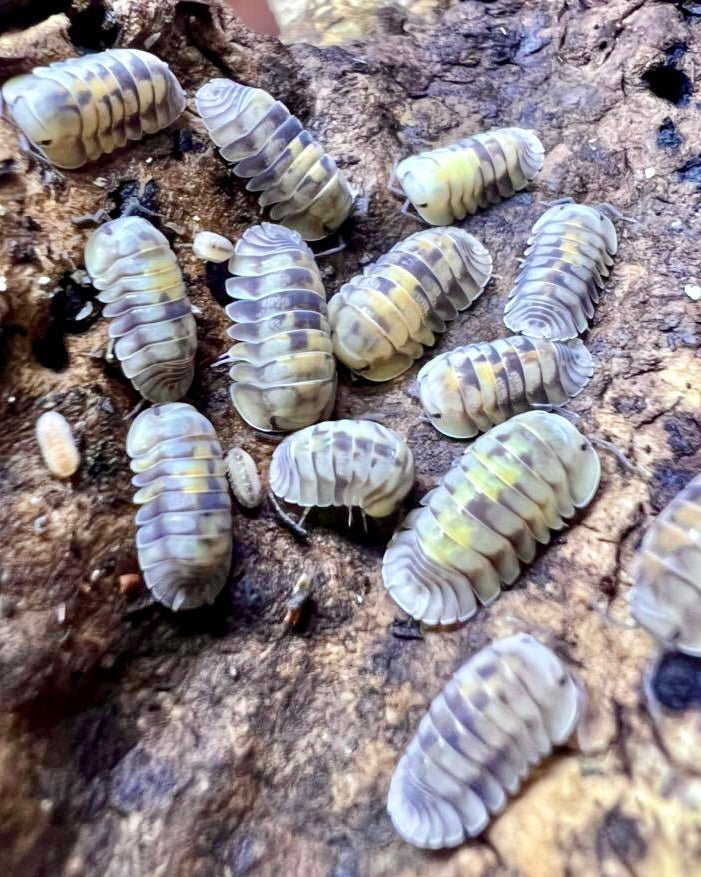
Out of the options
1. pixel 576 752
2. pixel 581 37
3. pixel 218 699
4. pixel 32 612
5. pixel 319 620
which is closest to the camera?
pixel 576 752

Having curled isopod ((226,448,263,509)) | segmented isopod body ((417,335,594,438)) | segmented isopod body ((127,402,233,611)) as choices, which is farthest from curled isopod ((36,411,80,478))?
segmented isopod body ((417,335,594,438))

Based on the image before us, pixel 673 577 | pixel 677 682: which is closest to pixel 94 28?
pixel 673 577

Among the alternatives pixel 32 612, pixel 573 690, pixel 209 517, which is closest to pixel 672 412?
pixel 573 690

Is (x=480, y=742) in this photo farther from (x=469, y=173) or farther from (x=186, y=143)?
(x=186, y=143)

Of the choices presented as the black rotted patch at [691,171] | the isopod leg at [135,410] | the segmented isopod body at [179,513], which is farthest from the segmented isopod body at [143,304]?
the black rotted patch at [691,171]

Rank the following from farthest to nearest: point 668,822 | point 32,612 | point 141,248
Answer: point 141,248 → point 32,612 → point 668,822

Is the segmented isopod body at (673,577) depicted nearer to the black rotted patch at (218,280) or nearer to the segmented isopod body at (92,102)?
the black rotted patch at (218,280)

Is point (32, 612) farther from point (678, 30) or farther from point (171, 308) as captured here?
point (678, 30)

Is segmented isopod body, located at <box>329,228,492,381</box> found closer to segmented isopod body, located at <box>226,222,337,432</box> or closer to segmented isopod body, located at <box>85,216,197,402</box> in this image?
segmented isopod body, located at <box>226,222,337,432</box>
